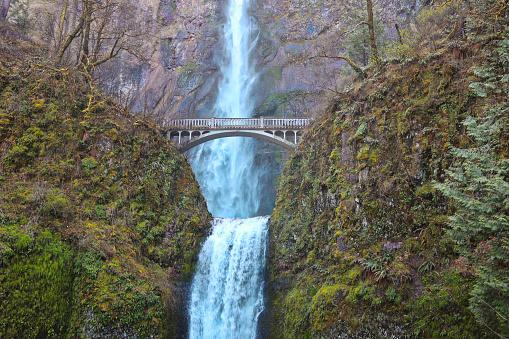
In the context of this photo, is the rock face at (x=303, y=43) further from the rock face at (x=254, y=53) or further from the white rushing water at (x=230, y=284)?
the white rushing water at (x=230, y=284)

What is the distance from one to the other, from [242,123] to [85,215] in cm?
1665

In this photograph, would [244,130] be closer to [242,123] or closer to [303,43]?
[242,123]

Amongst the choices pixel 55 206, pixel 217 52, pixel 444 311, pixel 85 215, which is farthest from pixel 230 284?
pixel 217 52

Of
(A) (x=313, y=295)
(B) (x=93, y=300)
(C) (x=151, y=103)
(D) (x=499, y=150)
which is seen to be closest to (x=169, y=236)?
(B) (x=93, y=300)

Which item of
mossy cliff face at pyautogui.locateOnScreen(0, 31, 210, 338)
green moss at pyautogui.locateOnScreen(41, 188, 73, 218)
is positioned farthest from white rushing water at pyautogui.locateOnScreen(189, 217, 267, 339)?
green moss at pyautogui.locateOnScreen(41, 188, 73, 218)

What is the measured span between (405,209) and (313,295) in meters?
3.77

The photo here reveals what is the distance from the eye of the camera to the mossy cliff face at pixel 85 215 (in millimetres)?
11812

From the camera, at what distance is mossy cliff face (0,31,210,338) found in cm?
1181

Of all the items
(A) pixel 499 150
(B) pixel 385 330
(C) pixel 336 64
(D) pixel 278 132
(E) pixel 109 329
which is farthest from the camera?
Result: (C) pixel 336 64

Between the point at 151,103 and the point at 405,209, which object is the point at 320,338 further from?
the point at 151,103

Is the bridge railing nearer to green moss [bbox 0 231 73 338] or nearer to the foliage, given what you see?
green moss [bbox 0 231 73 338]

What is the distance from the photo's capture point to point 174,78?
1594 inches

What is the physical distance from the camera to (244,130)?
28.5m

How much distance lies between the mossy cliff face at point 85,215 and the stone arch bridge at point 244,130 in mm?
8499
